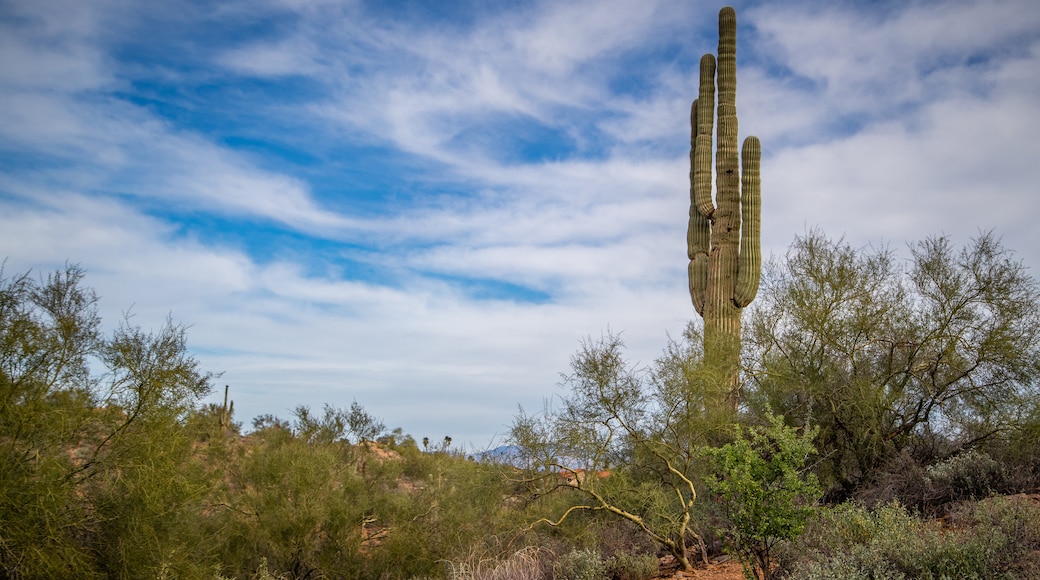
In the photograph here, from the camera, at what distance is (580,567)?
35.7 ft

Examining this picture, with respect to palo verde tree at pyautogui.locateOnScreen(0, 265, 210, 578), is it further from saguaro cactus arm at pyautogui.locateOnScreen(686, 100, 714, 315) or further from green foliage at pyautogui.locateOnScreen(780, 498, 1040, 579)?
saguaro cactus arm at pyautogui.locateOnScreen(686, 100, 714, 315)

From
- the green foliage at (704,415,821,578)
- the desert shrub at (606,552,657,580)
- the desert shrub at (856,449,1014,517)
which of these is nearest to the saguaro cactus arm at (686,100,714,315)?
the desert shrub at (856,449,1014,517)

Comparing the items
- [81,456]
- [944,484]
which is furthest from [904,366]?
[81,456]

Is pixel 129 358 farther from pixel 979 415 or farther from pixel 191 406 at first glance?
pixel 979 415

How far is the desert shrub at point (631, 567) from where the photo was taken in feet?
36.1

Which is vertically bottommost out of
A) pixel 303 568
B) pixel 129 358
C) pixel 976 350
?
pixel 303 568

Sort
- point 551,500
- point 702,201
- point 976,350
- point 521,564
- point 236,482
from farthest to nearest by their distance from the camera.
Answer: point 702,201, point 236,482, point 976,350, point 551,500, point 521,564

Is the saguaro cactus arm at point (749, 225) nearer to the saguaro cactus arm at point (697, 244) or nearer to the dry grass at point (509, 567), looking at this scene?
the saguaro cactus arm at point (697, 244)

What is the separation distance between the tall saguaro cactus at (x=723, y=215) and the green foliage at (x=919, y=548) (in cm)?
499

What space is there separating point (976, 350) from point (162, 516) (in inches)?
521

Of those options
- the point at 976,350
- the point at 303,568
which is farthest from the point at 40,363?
the point at 976,350

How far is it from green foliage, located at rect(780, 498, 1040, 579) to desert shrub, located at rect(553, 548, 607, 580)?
2492 millimetres

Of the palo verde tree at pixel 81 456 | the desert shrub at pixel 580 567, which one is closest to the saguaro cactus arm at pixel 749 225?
the desert shrub at pixel 580 567

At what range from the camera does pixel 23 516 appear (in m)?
9.06
